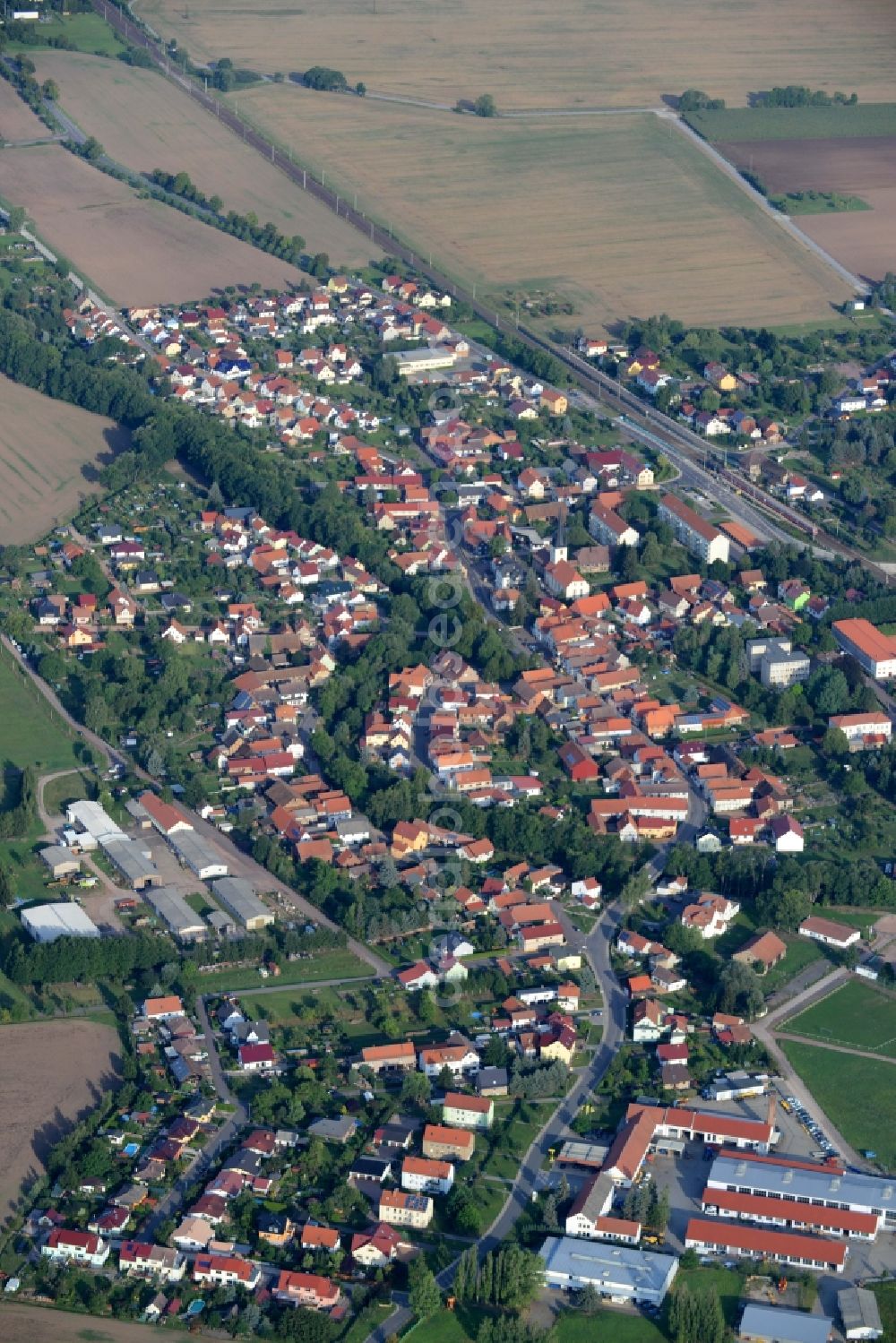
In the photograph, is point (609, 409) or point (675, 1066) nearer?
point (675, 1066)

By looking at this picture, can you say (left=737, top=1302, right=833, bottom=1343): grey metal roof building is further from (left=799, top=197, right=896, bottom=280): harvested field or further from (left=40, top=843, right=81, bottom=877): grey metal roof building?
(left=799, top=197, right=896, bottom=280): harvested field

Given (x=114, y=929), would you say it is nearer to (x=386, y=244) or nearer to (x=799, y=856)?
(x=799, y=856)

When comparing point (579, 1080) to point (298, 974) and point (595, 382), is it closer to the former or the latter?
point (298, 974)

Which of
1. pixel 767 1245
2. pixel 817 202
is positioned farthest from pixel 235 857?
pixel 817 202

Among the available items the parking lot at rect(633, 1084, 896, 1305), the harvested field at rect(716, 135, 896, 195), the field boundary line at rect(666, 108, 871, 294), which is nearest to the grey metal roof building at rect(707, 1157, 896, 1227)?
the parking lot at rect(633, 1084, 896, 1305)

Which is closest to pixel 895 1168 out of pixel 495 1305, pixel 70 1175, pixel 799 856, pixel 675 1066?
pixel 675 1066

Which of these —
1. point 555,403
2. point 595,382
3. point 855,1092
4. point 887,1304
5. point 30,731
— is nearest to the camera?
point 887,1304

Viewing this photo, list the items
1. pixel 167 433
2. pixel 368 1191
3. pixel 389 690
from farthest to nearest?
pixel 167 433 → pixel 389 690 → pixel 368 1191
